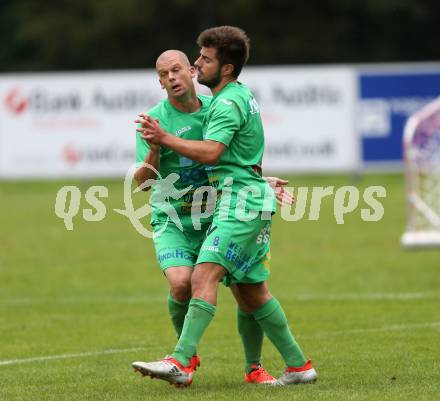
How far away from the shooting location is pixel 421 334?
Answer: 949cm

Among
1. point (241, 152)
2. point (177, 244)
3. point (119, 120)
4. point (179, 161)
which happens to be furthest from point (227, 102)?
point (119, 120)

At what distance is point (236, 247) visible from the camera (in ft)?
23.3

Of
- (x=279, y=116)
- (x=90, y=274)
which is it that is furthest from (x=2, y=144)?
(x=90, y=274)

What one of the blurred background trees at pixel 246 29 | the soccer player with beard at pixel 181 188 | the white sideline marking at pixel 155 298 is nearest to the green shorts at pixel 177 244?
the soccer player with beard at pixel 181 188

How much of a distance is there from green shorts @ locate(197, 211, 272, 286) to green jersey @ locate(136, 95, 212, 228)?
1.58 ft

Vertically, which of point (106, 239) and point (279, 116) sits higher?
point (279, 116)

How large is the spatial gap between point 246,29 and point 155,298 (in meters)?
29.6

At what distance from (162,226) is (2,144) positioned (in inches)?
704

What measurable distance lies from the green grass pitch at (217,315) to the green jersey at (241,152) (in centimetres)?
114

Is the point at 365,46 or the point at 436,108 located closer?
the point at 436,108

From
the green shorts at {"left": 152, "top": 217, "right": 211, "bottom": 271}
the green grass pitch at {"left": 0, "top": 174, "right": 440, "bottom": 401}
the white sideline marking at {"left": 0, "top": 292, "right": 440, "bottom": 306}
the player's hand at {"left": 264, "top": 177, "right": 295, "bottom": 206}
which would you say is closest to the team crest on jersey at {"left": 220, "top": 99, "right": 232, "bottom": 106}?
the player's hand at {"left": 264, "top": 177, "right": 295, "bottom": 206}

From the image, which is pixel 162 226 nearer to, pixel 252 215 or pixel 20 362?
pixel 252 215

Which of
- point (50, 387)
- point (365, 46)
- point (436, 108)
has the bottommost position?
point (50, 387)

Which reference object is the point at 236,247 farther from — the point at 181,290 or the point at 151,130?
the point at 151,130
